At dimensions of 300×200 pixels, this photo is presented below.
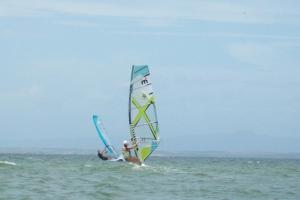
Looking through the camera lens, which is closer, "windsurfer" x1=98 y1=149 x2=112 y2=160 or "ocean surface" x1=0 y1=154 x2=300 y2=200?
"ocean surface" x1=0 y1=154 x2=300 y2=200

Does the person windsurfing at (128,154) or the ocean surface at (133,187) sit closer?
the ocean surface at (133,187)

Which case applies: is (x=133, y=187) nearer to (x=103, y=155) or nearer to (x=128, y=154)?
(x=128, y=154)

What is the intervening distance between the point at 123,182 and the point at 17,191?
6503mm

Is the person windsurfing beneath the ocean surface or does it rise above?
above

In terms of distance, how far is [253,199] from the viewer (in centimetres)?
2936

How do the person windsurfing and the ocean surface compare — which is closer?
the ocean surface

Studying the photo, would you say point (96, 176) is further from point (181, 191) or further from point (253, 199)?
point (253, 199)

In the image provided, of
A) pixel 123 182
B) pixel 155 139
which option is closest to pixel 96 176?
pixel 123 182

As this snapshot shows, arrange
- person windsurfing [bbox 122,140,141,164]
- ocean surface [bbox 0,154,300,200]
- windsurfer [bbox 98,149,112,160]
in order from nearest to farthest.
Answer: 1. ocean surface [bbox 0,154,300,200]
2. person windsurfing [bbox 122,140,141,164]
3. windsurfer [bbox 98,149,112,160]

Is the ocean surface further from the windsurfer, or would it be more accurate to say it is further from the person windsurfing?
the windsurfer

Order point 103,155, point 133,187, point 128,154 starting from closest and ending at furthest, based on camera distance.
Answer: point 133,187 < point 128,154 < point 103,155

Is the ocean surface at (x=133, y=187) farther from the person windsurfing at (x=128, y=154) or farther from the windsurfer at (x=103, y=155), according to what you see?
the windsurfer at (x=103, y=155)

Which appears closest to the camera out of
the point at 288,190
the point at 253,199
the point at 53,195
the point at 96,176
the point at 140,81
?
the point at 53,195

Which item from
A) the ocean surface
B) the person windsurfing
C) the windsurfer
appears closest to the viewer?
the ocean surface
